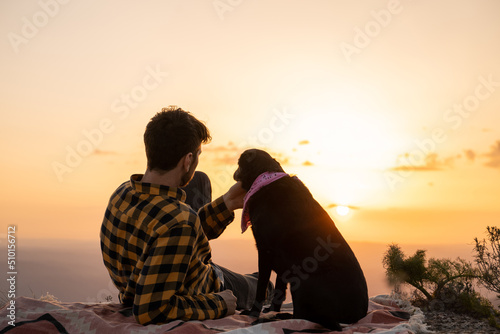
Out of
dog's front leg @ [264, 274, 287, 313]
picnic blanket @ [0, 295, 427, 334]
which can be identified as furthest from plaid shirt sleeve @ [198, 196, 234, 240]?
picnic blanket @ [0, 295, 427, 334]

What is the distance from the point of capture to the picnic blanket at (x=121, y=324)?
2469mm

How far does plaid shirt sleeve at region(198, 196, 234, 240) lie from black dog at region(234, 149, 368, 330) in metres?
0.21

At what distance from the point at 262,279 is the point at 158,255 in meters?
1.10

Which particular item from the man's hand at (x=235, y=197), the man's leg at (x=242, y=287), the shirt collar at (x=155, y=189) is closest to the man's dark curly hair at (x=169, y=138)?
the shirt collar at (x=155, y=189)

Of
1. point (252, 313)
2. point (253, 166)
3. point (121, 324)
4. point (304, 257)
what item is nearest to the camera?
point (121, 324)

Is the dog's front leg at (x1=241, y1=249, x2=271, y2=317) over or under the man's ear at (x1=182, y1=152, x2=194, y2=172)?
under

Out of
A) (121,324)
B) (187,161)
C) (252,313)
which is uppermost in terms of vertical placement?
(187,161)

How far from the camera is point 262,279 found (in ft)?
10.5

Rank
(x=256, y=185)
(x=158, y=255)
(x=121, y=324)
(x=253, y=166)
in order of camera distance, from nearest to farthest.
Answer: (x=158, y=255) < (x=121, y=324) < (x=256, y=185) < (x=253, y=166)

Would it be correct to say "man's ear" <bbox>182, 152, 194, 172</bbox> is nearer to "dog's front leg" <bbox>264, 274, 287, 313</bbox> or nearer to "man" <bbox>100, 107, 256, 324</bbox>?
"man" <bbox>100, 107, 256, 324</bbox>

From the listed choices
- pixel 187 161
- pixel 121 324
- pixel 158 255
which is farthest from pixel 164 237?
pixel 121 324

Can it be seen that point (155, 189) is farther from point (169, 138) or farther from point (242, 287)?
point (242, 287)

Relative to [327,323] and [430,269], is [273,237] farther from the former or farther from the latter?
[430,269]

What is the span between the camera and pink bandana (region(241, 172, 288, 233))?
335cm
